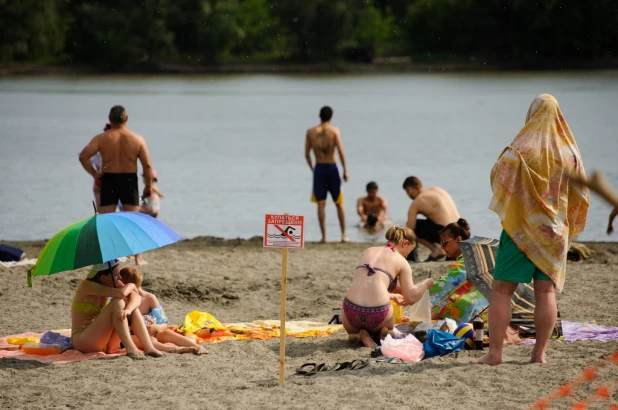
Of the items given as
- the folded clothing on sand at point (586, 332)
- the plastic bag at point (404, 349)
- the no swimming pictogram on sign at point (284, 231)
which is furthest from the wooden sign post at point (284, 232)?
the folded clothing on sand at point (586, 332)

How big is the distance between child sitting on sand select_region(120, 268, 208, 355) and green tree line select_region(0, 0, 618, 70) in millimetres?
62553

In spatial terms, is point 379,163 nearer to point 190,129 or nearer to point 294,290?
point 190,129

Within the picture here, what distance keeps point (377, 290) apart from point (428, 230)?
4272mm

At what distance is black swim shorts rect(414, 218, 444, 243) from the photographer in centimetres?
1116

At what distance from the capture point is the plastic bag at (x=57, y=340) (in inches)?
281

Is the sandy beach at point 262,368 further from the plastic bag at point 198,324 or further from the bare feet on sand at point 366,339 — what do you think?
the plastic bag at point 198,324

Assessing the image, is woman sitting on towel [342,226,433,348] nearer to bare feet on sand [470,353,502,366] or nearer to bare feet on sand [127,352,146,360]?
bare feet on sand [470,353,502,366]

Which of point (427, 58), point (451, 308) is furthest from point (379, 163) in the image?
point (427, 58)

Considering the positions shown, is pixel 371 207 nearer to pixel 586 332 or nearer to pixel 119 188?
pixel 119 188

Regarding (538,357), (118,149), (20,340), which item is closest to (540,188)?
(538,357)

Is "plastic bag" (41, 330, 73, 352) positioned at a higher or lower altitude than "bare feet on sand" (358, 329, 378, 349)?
lower

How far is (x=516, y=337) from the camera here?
7133mm

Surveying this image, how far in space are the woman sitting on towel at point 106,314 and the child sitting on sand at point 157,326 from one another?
0.33 feet

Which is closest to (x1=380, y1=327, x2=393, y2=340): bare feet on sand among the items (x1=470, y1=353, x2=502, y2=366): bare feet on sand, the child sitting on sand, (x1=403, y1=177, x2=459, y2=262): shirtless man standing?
(x1=470, y1=353, x2=502, y2=366): bare feet on sand
